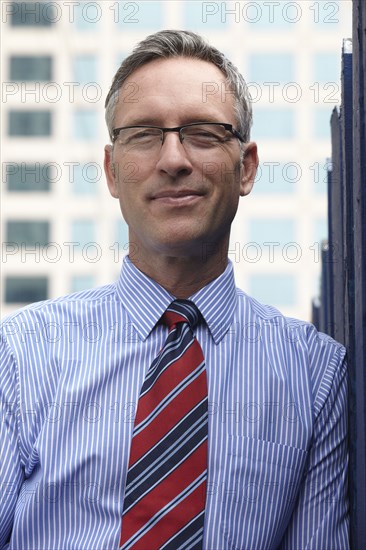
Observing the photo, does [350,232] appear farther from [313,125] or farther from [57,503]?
[313,125]

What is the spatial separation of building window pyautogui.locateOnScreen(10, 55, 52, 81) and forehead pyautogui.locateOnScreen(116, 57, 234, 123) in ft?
111

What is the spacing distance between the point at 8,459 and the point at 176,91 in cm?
70

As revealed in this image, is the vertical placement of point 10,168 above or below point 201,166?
above

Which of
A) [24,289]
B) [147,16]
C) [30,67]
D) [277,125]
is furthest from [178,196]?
[147,16]

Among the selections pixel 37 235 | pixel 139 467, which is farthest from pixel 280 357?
pixel 37 235

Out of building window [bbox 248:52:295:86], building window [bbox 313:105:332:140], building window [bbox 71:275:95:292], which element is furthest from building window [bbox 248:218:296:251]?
building window [bbox 71:275:95:292]

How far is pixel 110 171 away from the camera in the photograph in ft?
6.17

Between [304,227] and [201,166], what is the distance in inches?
1257

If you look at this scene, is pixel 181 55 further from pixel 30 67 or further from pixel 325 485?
pixel 30 67

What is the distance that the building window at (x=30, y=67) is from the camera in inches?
1373

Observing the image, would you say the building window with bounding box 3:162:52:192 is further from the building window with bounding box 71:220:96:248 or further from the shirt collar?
the shirt collar

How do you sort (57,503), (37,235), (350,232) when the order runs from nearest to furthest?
(57,503), (350,232), (37,235)

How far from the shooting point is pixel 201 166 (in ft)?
5.54

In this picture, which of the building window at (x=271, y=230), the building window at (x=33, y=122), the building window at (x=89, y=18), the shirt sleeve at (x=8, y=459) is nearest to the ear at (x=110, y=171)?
the shirt sleeve at (x=8, y=459)
